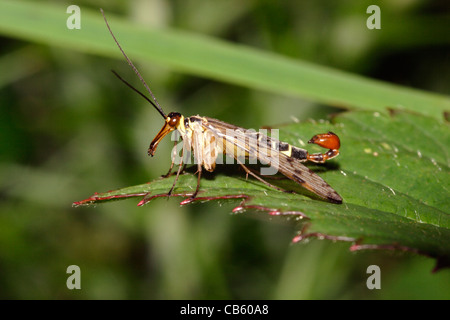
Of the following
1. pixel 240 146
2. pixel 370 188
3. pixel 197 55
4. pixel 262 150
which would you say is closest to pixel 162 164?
pixel 197 55

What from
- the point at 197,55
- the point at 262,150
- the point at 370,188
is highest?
the point at 197,55

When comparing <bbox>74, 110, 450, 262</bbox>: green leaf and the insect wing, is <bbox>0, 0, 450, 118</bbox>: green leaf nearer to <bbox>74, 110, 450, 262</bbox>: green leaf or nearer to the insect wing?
<bbox>74, 110, 450, 262</bbox>: green leaf

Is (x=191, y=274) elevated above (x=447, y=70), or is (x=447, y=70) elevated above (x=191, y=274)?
(x=447, y=70)

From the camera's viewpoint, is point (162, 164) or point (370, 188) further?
point (162, 164)

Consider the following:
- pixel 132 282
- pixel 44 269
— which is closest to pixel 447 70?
pixel 132 282

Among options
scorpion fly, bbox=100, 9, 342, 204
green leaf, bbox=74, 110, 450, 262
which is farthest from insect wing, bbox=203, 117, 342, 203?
green leaf, bbox=74, 110, 450, 262

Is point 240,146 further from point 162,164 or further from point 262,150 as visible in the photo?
point 162,164

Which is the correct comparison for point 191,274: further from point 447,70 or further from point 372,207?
point 447,70
